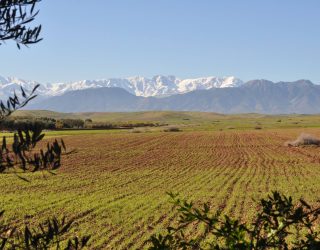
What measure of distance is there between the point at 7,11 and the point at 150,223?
15156 mm

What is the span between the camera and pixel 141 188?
2834cm

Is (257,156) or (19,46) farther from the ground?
(19,46)

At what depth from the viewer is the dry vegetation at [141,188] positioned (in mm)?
19109

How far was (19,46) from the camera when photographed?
5.06 meters

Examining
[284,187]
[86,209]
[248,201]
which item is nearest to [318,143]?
[284,187]

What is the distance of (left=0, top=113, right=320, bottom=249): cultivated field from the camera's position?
19.1 metres

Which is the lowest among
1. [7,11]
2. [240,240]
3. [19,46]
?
[240,240]

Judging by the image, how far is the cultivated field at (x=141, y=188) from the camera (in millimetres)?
19094

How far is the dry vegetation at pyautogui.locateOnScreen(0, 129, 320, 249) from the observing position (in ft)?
62.7

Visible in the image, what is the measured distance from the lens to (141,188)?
93.0ft

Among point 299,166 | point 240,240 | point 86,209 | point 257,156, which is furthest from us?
point 257,156

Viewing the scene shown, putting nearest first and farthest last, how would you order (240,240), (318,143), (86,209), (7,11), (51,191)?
(240,240)
(7,11)
(86,209)
(51,191)
(318,143)

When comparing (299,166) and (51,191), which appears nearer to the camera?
(51,191)

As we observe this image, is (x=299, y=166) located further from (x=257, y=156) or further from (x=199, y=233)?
(x=199, y=233)
